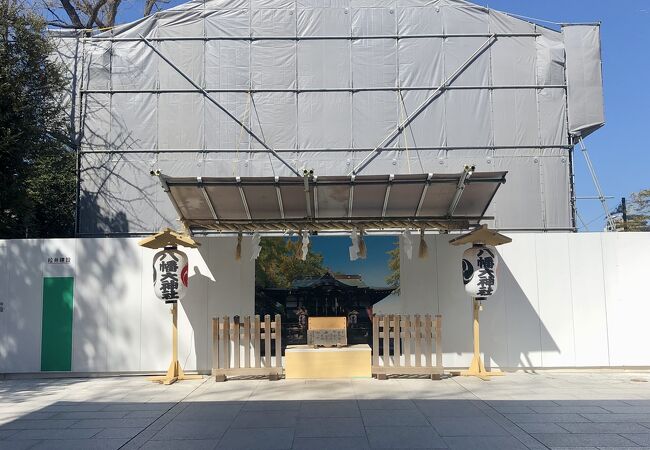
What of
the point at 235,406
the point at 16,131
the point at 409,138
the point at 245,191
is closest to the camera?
the point at 235,406

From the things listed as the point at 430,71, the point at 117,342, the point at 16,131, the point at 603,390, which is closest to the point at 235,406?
the point at 117,342

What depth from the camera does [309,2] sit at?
16.8 meters

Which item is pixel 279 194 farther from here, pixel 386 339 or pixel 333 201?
pixel 386 339

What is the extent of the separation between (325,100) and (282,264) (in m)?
7.00

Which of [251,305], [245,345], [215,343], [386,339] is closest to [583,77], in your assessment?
[386,339]

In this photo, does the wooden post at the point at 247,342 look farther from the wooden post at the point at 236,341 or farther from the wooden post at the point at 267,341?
the wooden post at the point at 267,341

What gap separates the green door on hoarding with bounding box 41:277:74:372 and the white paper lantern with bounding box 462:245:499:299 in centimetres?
766

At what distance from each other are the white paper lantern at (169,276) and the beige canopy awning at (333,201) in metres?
0.88

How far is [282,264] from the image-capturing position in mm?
11133

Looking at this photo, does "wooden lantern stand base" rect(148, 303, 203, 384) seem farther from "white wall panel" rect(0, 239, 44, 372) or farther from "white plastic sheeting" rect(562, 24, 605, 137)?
"white plastic sheeting" rect(562, 24, 605, 137)

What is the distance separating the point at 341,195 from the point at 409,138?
23.8 ft

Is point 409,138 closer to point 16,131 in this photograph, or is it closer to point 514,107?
point 514,107

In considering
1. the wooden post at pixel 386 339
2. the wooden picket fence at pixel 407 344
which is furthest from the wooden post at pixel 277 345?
the wooden post at pixel 386 339

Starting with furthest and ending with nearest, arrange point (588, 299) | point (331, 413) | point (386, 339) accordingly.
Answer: point (588, 299), point (386, 339), point (331, 413)
